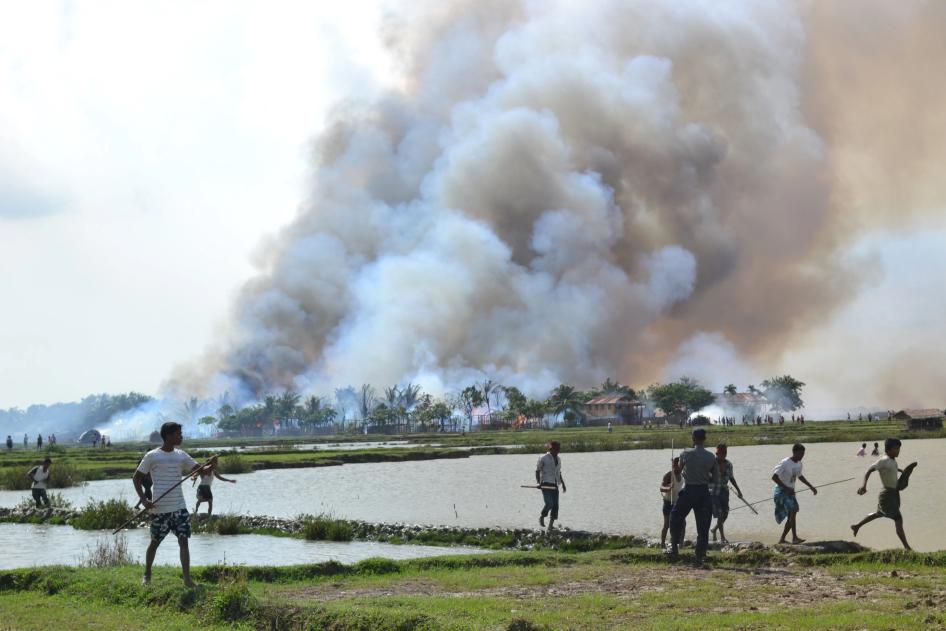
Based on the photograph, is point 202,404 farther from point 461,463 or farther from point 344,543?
point 344,543

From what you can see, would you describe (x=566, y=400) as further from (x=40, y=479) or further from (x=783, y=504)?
(x=783, y=504)

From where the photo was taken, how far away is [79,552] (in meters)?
18.5

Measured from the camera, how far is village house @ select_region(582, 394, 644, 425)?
148 m

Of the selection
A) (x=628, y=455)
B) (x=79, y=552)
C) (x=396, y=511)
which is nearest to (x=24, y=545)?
(x=79, y=552)

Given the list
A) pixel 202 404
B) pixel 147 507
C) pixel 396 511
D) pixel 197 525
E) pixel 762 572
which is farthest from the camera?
pixel 202 404

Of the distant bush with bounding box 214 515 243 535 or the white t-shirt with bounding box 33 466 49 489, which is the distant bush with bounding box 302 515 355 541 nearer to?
the distant bush with bounding box 214 515 243 535

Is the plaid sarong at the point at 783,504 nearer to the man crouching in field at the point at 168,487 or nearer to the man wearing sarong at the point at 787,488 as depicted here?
the man wearing sarong at the point at 787,488

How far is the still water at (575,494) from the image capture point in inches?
813

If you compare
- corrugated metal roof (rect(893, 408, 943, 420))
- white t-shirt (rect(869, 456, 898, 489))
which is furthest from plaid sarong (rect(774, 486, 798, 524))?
corrugated metal roof (rect(893, 408, 943, 420))

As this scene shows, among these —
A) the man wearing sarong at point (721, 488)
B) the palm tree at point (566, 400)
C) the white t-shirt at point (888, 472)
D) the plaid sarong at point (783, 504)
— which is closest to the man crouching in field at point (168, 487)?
the man wearing sarong at point (721, 488)

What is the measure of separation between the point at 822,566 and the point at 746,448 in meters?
46.8

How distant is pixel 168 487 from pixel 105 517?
43.4 feet

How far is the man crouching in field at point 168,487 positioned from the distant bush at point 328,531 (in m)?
8.83

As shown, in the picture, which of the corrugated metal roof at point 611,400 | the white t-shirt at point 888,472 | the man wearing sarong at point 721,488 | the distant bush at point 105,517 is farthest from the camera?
the corrugated metal roof at point 611,400
